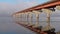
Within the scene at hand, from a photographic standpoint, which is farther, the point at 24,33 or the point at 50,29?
the point at 24,33

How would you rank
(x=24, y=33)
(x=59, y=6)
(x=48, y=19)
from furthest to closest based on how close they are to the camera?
(x=24, y=33) → (x=48, y=19) → (x=59, y=6)

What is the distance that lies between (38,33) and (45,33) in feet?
0.71

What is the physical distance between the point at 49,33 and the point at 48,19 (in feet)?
1.05

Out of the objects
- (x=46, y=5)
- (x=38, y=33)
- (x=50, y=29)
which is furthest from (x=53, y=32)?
(x=46, y=5)

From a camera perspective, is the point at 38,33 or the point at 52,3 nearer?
the point at 52,3

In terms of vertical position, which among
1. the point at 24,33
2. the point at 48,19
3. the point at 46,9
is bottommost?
the point at 24,33

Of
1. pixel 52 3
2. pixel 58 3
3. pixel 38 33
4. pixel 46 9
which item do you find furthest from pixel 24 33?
pixel 58 3

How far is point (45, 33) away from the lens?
1.96m

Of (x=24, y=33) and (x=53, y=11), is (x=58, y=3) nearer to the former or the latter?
(x=53, y=11)

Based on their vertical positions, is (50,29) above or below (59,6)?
below

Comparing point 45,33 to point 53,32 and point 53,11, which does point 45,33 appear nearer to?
point 53,32

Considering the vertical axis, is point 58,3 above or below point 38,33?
above

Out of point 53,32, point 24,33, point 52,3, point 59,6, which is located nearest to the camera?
point 59,6

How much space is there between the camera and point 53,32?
2.06 meters
